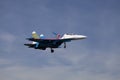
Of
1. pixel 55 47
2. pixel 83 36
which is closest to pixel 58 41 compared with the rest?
pixel 55 47

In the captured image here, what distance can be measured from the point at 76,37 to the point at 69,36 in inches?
155

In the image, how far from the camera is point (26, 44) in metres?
122

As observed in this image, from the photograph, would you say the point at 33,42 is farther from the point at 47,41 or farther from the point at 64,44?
the point at 64,44

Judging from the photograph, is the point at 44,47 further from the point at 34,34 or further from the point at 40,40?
the point at 34,34

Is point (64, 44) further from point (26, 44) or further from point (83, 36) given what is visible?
point (26, 44)

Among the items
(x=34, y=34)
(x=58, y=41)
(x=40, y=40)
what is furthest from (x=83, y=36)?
(x=34, y=34)

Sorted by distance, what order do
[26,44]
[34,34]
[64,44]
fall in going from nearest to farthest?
[64,44] < [26,44] < [34,34]

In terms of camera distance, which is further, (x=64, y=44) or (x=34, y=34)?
(x=34, y=34)

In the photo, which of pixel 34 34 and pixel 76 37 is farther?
pixel 34 34

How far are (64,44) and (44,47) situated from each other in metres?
11.3

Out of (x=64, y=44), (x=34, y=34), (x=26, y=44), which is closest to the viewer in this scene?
(x=64, y=44)

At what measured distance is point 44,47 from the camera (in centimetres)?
12119

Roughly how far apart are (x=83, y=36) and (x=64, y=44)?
10.6 m

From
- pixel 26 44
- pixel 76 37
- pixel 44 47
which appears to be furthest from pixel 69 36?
pixel 26 44
